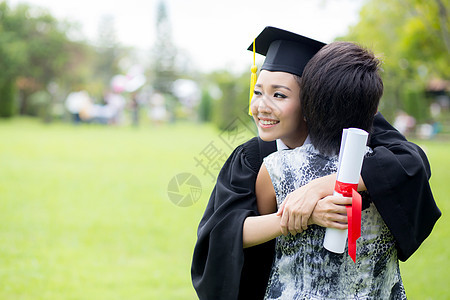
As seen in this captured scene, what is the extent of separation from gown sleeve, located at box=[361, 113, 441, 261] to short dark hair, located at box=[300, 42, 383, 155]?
122 mm

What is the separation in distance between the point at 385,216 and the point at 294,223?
295mm

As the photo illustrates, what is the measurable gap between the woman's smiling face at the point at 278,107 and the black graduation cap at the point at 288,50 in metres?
0.03

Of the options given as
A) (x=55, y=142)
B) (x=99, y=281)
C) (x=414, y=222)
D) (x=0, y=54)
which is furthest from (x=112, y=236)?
(x=0, y=54)

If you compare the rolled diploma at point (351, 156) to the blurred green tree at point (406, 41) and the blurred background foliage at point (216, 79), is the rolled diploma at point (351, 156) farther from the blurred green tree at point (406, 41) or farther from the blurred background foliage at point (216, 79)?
the blurred background foliage at point (216, 79)

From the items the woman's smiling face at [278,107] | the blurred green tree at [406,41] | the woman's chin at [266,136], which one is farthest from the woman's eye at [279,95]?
the blurred green tree at [406,41]

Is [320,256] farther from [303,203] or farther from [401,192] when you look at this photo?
[401,192]

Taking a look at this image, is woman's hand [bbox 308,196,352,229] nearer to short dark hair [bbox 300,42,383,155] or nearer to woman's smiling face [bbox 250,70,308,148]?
short dark hair [bbox 300,42,383,155]

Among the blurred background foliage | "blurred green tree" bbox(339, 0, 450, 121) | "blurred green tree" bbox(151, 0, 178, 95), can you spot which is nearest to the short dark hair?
"blurred green tree" bbox(339, 0, 450, 121)

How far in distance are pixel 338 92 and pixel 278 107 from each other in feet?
0.75

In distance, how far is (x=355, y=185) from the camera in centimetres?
138

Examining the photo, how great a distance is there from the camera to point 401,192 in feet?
4.84

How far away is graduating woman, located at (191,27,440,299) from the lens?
4.82 ft

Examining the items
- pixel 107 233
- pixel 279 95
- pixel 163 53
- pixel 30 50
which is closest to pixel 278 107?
pixel 279 95

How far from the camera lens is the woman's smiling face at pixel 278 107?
1607mm
